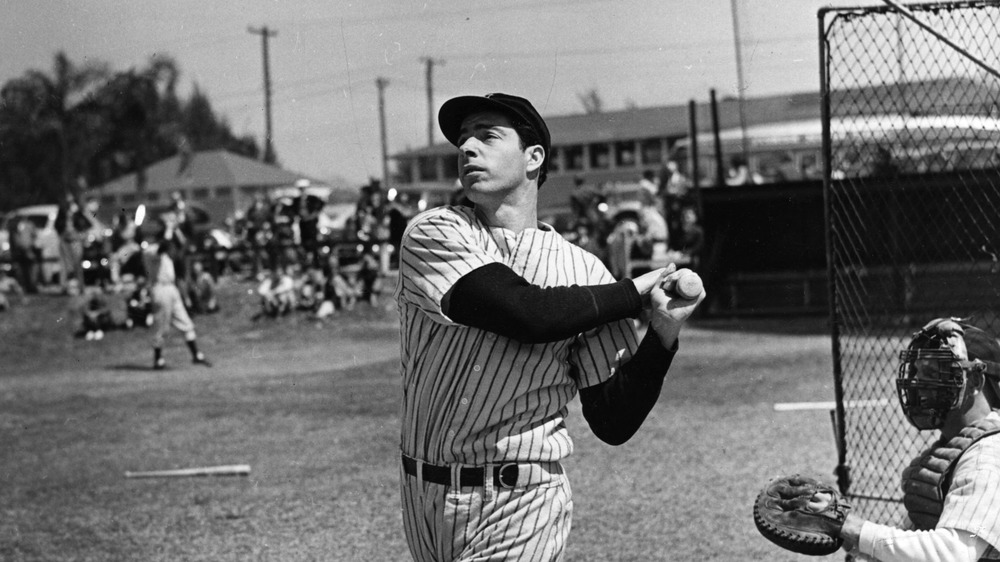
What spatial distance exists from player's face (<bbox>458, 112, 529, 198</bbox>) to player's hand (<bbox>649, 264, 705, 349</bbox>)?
47cm

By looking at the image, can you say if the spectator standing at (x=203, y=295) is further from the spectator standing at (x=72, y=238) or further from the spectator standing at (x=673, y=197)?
the spectator standing at (x=673, y=197)

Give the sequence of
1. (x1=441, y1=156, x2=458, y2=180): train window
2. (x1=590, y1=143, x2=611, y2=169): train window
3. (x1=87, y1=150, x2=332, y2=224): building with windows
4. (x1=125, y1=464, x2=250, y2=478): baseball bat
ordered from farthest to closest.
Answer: (x1=590, y1=143, x2=611, y2=169): train window
(x1=441, y1=156, x2=458, y2=180): train window
(x1=87, y1=150, x2=332, y2=224): building with windows
(x1=125, y1=464, x2=250, y2=478): baseball bat

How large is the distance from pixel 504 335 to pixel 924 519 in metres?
1.76

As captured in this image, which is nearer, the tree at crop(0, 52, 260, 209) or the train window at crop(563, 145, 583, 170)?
the tree at crop(0, 52, 260, 209)

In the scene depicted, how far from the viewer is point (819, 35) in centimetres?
554

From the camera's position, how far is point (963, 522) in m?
3.43

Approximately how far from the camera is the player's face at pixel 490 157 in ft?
10.5

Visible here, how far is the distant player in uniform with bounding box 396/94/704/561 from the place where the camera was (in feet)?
9.91

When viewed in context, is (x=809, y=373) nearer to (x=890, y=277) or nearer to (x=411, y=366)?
(x=890, y=277)

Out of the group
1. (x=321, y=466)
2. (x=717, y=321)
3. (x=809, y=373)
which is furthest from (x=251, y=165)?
(x=321, y=466)

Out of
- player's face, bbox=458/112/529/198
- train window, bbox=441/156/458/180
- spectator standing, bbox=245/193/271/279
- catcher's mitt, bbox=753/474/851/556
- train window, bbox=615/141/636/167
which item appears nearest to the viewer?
player's face, bbox=458/112/529/198

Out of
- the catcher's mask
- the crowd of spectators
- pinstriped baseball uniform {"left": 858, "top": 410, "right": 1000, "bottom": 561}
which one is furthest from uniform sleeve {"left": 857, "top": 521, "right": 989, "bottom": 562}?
the crowd of spectators

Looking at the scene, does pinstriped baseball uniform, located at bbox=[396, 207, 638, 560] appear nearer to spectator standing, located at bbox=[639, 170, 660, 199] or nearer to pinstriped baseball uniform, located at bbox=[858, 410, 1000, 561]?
pinstriped baseball uniform, located at bbox=[858, 410, 1000, 561]

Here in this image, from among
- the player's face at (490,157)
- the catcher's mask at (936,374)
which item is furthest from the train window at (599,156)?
the player's face at (490,157)
